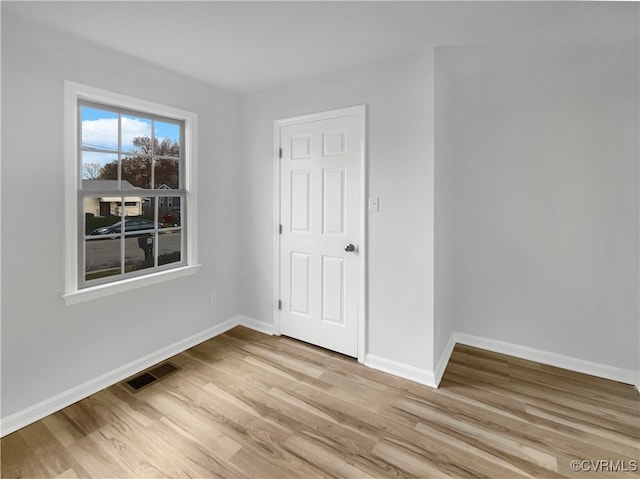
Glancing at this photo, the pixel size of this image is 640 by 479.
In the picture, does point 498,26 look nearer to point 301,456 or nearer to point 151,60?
point 151,60

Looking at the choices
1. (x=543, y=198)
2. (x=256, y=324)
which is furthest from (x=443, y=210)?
(x=256, y=324)

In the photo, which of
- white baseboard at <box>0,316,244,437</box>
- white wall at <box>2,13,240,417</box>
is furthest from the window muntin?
white baseboard at <box>0,316,244,437</box>

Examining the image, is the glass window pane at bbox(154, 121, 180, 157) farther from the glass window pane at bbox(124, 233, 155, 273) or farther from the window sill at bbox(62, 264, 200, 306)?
the window sill at bbox(62, 264, 200, 306)

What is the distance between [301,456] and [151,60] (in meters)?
2.96

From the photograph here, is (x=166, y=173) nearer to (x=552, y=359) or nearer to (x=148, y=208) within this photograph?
(x=148, y=208)

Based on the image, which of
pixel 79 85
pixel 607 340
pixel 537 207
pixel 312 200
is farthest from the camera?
pixel 312 200

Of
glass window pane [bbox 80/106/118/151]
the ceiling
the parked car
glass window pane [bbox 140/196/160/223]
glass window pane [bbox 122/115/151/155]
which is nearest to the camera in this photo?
the ceiling

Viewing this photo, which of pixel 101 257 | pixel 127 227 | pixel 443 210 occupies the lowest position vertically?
pixel 101 257

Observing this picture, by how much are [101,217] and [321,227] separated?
5.72 ft

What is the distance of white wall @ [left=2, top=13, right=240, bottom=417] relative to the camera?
6.40ft

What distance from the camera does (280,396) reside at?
2.32 meters

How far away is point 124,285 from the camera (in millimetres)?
2531

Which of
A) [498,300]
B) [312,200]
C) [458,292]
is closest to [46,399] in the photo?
[312,200]

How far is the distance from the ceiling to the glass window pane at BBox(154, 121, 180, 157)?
51 centimetres
